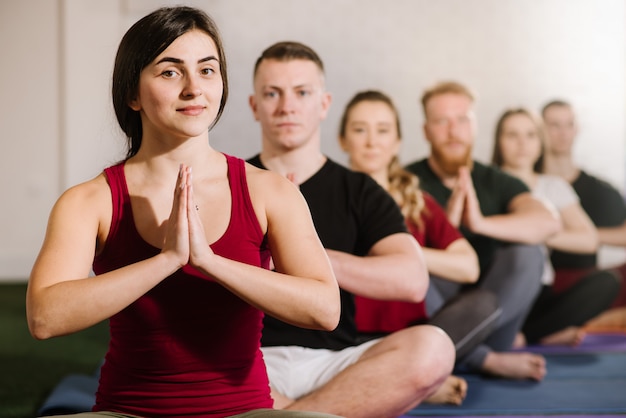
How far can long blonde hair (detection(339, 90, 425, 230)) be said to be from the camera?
2.67 metres

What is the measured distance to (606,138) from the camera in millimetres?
4199

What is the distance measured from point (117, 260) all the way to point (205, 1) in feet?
7.31

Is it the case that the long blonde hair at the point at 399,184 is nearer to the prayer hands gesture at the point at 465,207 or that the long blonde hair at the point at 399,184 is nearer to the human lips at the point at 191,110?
the prayer hands gesture at the point at 465,207

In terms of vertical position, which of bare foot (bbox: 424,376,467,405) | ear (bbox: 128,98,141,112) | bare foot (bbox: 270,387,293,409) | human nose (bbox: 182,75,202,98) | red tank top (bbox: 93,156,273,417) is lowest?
bare foot (bbox: 424,376,467,405)

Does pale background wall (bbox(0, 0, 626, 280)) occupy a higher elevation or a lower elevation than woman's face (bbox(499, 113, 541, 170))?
higher

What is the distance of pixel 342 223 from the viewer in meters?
1.98

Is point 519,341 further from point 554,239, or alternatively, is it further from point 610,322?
point 610,322

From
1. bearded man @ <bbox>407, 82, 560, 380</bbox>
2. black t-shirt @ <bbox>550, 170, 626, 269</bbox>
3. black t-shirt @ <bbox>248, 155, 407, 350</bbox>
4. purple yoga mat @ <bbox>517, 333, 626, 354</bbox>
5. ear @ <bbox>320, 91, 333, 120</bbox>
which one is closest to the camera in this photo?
black t-shirt @ <bbox>248, 155, 407, 350</bbox>

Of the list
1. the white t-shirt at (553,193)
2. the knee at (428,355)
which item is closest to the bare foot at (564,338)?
the white t-shirt at (553,193)

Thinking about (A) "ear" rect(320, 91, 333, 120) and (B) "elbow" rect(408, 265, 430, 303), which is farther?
(A) "ear" rect(320, 91, 333, 120)

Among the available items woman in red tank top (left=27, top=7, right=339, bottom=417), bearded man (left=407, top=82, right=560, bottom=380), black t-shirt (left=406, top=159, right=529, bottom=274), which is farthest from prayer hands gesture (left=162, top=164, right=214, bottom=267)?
black t-shirt (left=406, top=159, right=529, bottom=274)

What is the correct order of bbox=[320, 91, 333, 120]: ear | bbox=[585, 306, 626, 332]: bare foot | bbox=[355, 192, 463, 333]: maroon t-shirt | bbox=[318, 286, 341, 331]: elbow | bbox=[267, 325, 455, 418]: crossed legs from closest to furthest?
bbox=[318, 286, 341, 331]: elbow < bbox=[267, 325, 455, 418]: crossed legs < bbox=[320, 91, 333, 120]: ear < bbox=[355, 192, 463, 333]: maroon t-shirt < bbox=[585, 306, 626, 332]: bare foot

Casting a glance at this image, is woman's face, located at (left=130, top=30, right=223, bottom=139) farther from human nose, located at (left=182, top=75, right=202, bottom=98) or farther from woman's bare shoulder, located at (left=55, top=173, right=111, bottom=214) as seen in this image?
woman's bare shoulder, located at (left=55, top=173, right=111, bottom=214)

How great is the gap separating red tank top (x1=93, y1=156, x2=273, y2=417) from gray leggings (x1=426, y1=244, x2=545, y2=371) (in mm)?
1565
